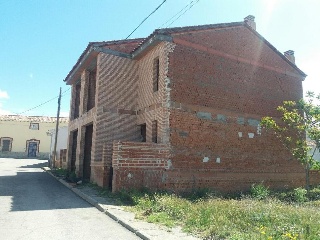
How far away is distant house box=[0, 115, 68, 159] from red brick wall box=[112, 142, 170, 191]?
34667 mm

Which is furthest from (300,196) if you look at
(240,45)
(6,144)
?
(6,144)

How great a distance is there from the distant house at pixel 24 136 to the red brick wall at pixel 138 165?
34.7 meters

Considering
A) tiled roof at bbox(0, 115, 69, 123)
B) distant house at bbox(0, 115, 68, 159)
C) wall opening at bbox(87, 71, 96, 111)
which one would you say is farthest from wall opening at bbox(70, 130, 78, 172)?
tiled roof at bbox(0, 115, 69, 123)

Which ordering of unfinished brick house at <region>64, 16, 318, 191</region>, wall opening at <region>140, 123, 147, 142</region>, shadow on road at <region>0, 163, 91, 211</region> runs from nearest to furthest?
shadow on road at <region>0, 163, 91, 211</region>
unfinished brick house at <region>64, 16, 318, 191</region>
wall opening at <region>140, 123, 147, 142</region>

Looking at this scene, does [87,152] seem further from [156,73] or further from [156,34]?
[156,34]

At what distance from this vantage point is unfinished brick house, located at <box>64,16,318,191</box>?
10.8 m

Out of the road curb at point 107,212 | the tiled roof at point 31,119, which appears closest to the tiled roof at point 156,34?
the road curb at point 107,212

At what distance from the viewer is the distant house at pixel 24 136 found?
1610 inches

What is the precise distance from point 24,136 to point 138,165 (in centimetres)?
3737

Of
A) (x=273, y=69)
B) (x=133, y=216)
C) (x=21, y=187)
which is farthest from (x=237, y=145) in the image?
(x=21, y=187)

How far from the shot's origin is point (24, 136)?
4172 centimetres

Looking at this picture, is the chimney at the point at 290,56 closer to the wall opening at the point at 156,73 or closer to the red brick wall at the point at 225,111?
the red brick wall at the point at 225,111

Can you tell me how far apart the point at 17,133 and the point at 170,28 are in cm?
3758

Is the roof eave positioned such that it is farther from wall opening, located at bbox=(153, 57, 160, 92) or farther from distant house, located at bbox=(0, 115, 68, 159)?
distant house, located at bbox=(0, 115, 68, 159)
